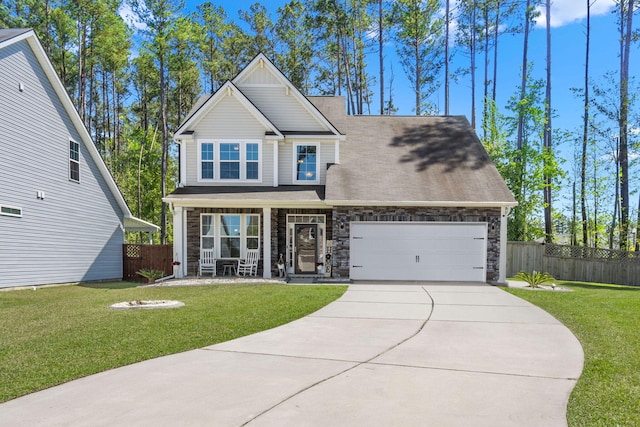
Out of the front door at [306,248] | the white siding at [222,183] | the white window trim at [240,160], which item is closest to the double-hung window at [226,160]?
the white window trim at [240,160]

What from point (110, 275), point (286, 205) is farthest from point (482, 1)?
point (110, 275)

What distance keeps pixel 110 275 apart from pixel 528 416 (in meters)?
17.3

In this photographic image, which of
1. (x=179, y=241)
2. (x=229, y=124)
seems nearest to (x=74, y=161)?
(x=179, y=241)

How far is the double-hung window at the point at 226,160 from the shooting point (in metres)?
16.6

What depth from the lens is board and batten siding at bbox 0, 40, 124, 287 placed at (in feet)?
42.8

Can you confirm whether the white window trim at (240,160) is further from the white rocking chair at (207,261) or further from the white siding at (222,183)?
the white rocking chair at (207,261)

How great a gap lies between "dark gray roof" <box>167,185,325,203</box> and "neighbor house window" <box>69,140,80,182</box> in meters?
3.68

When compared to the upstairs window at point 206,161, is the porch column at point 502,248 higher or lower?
lower

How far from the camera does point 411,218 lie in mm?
15016

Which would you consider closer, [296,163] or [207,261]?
[207,261]

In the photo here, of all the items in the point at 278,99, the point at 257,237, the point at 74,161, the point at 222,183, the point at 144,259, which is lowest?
the point at 144,259

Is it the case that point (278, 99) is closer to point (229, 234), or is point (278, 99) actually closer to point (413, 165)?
point (229, 234)

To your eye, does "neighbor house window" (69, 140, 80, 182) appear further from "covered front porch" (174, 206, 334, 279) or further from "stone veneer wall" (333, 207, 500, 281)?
"stone veneer wall" (333, 207, 500, 281)

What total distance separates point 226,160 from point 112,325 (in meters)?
9.91
